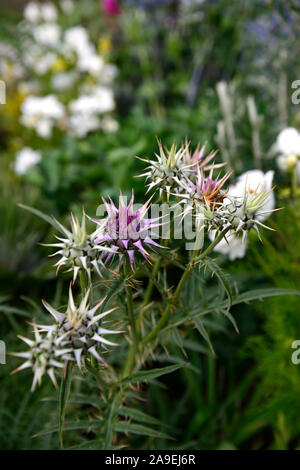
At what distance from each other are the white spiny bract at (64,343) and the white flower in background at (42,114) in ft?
3.73

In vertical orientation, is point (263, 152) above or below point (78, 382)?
above

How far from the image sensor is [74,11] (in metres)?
2.02

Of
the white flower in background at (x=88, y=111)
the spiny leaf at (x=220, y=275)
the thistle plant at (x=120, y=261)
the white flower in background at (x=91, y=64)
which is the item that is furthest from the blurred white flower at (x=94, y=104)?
the spiny leaf at (x=220, y=275)

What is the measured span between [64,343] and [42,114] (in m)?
1.18

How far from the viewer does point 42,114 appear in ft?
4.45

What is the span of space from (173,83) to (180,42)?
0.16 m

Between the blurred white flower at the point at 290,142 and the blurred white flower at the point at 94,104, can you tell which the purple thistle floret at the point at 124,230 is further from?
the blurred white flower at the point at 94,104

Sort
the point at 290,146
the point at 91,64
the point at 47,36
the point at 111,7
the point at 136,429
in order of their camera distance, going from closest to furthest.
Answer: the point at 136,429, the point at 290,146, the point at 91,64, the point at 47,36, the point at 111,7

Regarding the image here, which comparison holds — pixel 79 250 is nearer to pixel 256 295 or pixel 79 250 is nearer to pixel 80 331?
pixel 80 331

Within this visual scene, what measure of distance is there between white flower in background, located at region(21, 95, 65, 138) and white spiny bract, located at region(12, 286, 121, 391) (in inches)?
44.8

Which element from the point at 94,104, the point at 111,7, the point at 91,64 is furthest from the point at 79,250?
the point at 111,7

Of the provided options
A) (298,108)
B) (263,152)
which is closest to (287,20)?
(298,108)

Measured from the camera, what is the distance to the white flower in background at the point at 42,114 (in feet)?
4.42
